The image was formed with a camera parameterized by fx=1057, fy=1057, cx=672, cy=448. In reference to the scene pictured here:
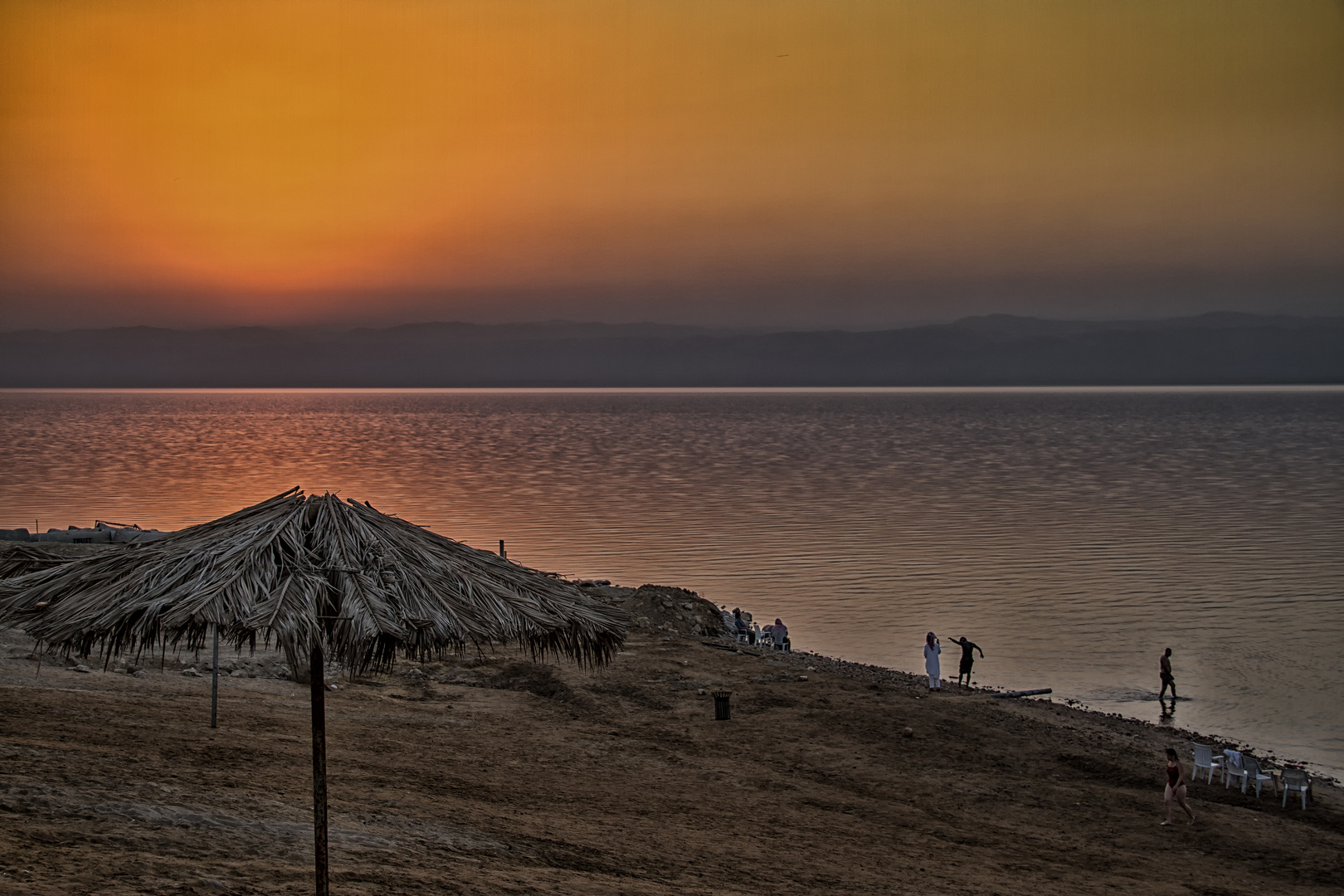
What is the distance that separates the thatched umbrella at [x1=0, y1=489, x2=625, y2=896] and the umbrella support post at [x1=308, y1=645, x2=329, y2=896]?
15 mm

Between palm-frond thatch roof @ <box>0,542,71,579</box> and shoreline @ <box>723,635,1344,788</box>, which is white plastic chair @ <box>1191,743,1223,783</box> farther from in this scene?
palm-frond thatch roof @ <box>0,542,71,579</box>

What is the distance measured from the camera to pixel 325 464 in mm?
96250

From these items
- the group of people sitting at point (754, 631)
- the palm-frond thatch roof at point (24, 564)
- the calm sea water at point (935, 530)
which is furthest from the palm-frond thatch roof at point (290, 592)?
the group of people sitting at point (754, 631)

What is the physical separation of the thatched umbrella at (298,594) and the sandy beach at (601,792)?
2135mm

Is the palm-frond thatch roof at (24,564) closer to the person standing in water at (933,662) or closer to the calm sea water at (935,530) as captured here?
the person standing in water at (933,662)

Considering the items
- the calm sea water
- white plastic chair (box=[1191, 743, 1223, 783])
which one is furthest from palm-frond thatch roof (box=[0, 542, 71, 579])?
the calm sea water

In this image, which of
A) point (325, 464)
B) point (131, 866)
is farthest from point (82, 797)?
point (325, 464)

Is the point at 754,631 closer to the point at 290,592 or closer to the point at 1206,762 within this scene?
the point at 1206,762

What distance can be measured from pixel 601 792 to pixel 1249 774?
10.4 metres

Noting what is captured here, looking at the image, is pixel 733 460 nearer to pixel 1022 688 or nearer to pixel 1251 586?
pixel 1251 586

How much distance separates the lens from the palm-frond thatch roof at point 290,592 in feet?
27.2

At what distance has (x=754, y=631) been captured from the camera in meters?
28.3

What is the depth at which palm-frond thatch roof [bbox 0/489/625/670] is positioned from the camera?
8289 millimetres

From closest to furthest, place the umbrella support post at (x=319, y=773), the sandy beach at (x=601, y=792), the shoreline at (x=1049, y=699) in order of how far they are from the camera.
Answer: the umbrella support post at (x=319, y=773), the sandy beach at (x=601, y=792), the shoreline at (x=1049, y=699)
